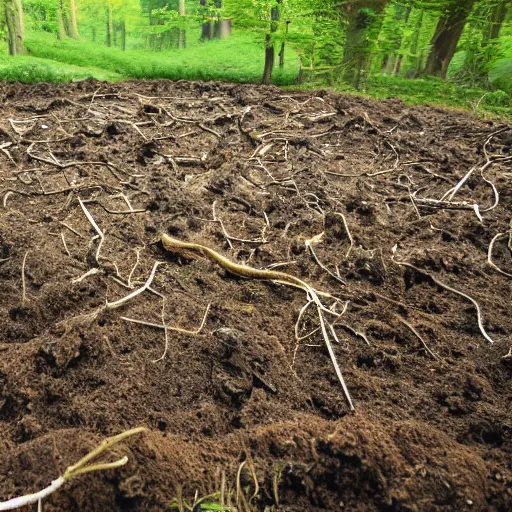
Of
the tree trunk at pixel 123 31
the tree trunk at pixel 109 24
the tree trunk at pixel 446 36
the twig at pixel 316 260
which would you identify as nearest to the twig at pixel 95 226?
the twig at pixel 316 260

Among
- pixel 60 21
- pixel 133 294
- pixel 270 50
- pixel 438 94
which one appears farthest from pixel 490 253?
pixel 60 21

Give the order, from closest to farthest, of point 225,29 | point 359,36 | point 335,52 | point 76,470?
point 76,470 → point 359,36 → point 335,52 → point 225,29

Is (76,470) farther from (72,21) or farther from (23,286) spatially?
(72,21)

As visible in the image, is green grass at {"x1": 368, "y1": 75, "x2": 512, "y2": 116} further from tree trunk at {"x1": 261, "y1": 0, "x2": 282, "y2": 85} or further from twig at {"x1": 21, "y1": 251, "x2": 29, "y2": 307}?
twig at {"x1": 21, "y1": 251, "x2": 29, "y2": 307}

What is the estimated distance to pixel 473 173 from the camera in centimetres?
449

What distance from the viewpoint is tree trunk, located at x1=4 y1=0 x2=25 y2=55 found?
10.1 metres

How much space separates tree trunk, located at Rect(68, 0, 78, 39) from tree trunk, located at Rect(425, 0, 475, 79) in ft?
27.9

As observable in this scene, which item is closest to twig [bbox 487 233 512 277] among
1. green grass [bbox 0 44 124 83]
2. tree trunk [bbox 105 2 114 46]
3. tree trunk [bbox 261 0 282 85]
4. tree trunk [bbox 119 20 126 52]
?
tree trunk [bbox 261 0 282 85]

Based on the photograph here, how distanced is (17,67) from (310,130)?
5561mm

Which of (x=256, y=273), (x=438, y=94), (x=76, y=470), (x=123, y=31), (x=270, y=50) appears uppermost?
(x=76, y=470)

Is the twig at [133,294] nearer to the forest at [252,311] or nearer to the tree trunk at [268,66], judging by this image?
the forest at [252,311]

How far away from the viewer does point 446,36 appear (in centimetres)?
944

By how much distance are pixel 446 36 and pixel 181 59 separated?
509 centimetres

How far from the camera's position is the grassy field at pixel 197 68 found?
8.17 m
